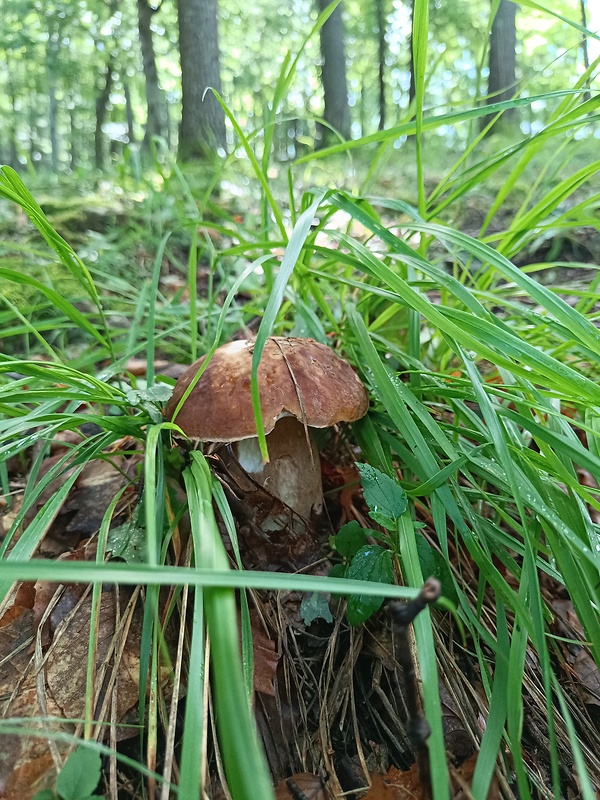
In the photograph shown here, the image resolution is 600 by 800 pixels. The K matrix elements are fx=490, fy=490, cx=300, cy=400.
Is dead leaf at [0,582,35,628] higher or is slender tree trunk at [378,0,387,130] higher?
slender tree trunk at [378,0,387,130]

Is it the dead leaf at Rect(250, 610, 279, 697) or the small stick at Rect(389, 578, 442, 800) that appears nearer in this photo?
the small stick at Rect(389, 578, 442, 800)

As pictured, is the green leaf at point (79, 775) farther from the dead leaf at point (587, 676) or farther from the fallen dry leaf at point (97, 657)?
the dead leaf at point (587, 676)

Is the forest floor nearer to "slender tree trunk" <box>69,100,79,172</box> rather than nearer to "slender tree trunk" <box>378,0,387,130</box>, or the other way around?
"slender tree trunk" <box>378,0,387,130</box>

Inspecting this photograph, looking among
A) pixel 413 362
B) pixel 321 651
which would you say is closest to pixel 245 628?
pixel 321 651

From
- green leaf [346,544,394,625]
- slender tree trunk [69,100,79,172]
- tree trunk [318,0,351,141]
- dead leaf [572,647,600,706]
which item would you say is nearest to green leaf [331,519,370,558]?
green leaf [346,544,394,625]

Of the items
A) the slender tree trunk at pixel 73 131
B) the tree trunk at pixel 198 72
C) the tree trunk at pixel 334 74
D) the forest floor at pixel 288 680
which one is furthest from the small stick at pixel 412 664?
the slender tree trunk at pixel 73 131
